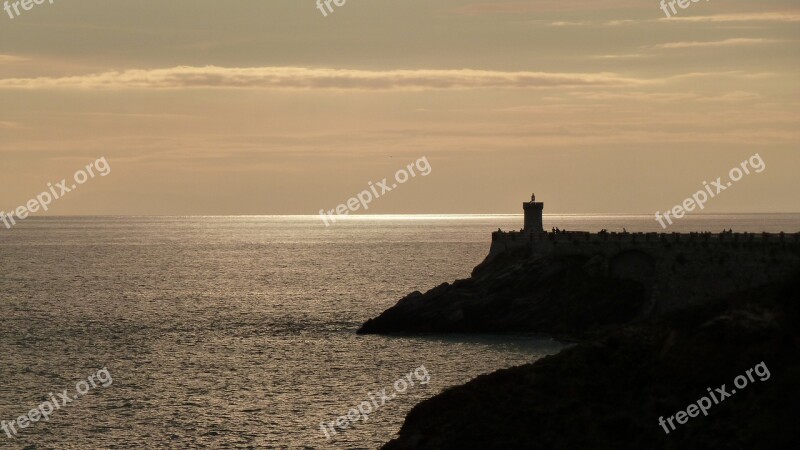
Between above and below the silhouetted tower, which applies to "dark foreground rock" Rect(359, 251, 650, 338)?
below

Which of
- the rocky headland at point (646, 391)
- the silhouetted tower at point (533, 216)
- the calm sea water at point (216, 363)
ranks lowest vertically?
the rocky headland at point (646, 391)

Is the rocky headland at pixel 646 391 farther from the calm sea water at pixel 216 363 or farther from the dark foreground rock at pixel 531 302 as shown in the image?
the dark foreground rock at pixel 531 302

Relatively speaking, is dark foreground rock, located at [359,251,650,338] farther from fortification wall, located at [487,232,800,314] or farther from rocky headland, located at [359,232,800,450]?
rocky headland, located at [359,232,800,450]

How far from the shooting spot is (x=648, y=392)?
52375 mm

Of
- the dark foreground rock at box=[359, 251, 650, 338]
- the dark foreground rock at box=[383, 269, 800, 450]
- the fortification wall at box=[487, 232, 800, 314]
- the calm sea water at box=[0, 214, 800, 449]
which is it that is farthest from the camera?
the dark foreground rock at box=[359, 251, 650, 338]

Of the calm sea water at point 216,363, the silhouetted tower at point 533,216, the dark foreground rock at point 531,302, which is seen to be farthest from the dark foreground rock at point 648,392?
the silhouetted tower at point 533,216

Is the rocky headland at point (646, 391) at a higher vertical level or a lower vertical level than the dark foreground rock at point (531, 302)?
lower

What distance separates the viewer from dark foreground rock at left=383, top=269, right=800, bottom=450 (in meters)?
49.0

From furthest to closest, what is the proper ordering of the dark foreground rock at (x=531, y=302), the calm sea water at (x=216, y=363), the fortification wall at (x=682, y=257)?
the dark foreground rock at (x=531, y=302)
the fortification wall at (x=682, y=257)
the calm sea water at (x=216, y=363)

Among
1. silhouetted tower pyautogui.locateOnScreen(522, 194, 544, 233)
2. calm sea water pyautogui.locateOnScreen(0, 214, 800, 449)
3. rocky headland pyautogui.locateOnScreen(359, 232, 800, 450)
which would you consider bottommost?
rocky headland pyautogui.locateOnScreen(359, 232, 800, 450)

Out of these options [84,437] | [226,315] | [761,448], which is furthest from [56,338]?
[761,448]

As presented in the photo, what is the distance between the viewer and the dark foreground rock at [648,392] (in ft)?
161

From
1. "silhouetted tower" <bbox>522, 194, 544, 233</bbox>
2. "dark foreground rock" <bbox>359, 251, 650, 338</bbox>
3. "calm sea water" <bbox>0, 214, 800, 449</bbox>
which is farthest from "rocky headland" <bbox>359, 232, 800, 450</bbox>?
"silhouetted tower" <bbox>522, 194, 544, 233</bbox>

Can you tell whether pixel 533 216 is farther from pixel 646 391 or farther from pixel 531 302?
pixel 646 391
